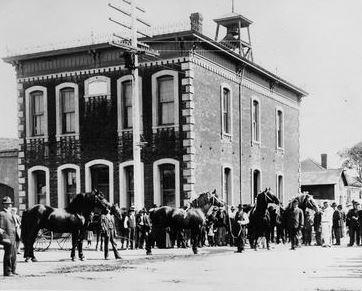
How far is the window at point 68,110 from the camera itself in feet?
93.9

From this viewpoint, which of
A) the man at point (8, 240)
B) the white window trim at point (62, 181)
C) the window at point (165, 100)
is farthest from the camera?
the white window trim at point (62, 181)

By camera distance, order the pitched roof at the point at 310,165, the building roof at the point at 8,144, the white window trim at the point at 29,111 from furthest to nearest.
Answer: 1. the pitched roof at the point at 310,165
2. the building roof at the point at 8,144
3. the white window trim at the point at 29,111

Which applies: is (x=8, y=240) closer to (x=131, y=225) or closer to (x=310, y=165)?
(x=131, y=225)

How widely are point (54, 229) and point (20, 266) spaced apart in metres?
1.98

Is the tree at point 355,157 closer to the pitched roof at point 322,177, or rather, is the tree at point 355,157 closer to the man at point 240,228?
the pitched roof at point 322,177

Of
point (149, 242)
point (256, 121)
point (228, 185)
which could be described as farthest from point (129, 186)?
point (256, 121)

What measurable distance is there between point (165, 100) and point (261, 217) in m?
7.53

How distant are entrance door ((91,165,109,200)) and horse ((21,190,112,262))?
9831 mm

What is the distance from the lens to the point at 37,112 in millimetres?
29469

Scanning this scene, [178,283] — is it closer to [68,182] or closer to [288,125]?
[68,182]

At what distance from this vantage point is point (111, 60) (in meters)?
27.6

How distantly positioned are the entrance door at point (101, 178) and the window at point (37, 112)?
333cm

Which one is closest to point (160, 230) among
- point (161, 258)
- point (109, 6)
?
point (161, 258)

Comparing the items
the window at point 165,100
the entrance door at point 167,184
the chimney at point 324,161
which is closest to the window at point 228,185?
the entrance door at point 167,184
